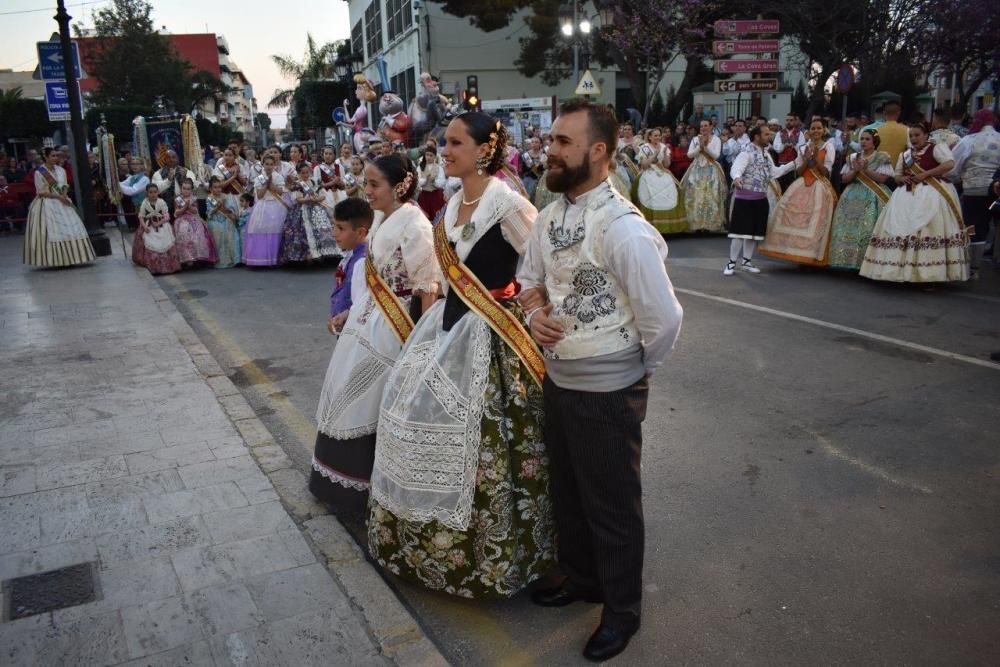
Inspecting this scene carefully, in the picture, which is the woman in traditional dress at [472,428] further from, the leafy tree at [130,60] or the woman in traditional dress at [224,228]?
the leafy tree at [130,60]

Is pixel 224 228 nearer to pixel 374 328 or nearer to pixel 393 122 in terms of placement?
pixel 393 122

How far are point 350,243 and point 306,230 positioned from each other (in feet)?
27.3

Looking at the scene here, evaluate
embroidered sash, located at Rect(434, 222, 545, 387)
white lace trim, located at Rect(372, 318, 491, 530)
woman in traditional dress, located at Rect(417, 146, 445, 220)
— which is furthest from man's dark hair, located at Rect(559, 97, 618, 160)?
woman in traditional dress, located at Rect(417, 146, 445, 220)

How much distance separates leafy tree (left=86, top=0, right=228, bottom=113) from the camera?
158 ft

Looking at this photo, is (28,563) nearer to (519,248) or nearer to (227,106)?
(519,248)

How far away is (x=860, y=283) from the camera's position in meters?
9.84

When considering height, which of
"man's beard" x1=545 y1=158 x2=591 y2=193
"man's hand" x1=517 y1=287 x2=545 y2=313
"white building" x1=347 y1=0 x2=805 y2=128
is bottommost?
"man's hand" x1=517 y1=287 x2=545 y2=313

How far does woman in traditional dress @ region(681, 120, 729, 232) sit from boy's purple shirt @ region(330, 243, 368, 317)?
11.0 m

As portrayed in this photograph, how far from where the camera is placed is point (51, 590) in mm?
3402

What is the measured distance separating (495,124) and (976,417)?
3823mm

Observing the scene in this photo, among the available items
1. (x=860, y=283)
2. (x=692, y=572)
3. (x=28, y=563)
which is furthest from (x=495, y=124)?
(x=860, y=283)

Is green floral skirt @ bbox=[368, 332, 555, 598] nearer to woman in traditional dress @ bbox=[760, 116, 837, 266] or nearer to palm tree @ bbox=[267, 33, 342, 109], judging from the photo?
woman in traditional dress @ bbox=[760, 116, 837, 266]

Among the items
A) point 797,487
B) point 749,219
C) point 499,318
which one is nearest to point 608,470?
point 499,318

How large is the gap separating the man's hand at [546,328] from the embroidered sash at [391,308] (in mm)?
1047
